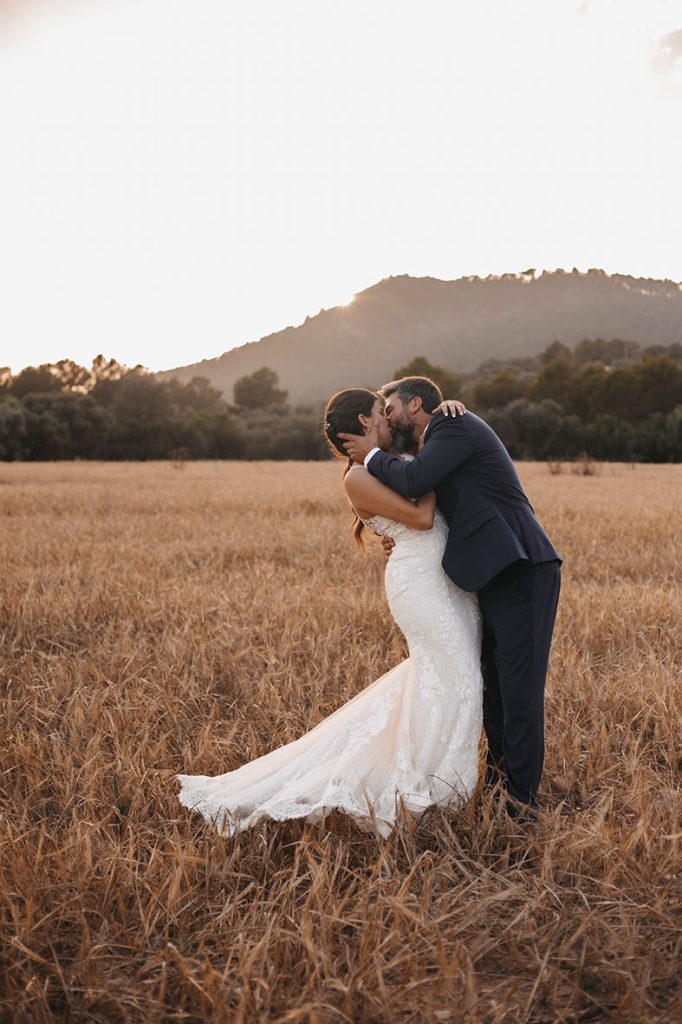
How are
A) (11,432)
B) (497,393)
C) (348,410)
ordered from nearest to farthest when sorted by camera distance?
(348,410)
(11,432)
(497,393)

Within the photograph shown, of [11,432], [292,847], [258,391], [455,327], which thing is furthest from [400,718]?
[455,327]

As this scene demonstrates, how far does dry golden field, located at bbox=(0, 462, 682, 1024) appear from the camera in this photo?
2387mm

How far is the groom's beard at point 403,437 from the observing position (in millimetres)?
3631

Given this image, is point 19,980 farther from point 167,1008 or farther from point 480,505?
point 480,505

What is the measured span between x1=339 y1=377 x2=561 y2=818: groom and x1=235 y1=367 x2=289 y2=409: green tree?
3020 inches

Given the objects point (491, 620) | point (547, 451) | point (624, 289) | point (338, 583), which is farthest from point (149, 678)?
point (624, 289)

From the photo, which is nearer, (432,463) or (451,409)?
(432,463)

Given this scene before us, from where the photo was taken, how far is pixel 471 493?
3463mm

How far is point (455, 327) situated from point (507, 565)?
159 m

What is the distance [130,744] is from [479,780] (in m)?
1.77

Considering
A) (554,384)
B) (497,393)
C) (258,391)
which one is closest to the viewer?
(497,393)

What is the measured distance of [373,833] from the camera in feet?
10.9

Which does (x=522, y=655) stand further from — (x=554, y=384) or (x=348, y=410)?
(x=554, y=384)

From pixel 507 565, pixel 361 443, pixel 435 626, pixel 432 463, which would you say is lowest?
pixel 435 626
